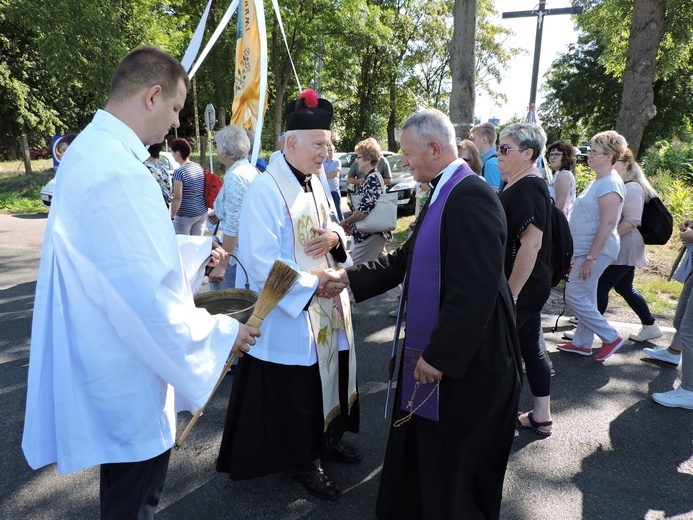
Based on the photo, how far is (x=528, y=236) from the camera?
9.16 ft

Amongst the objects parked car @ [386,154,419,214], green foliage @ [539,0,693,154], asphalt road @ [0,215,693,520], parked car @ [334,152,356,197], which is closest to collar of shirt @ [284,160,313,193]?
asphalt road @ [0,215,693,520]

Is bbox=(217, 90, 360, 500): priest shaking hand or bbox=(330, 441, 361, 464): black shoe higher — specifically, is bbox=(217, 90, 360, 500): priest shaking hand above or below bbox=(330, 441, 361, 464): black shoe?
above

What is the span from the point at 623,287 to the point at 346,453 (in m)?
3.48

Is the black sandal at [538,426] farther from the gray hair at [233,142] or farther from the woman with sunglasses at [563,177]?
the gray hair at [233,142]

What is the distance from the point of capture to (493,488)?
86.0 inches

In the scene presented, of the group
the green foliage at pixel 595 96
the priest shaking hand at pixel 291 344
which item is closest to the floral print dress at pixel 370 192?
the priest shaking hand at pixel 291 344

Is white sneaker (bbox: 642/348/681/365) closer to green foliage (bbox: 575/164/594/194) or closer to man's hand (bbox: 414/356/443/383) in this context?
man's hand (bbox: 414/356/443/383)

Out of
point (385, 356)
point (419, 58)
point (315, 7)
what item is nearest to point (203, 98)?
point (315, 7)

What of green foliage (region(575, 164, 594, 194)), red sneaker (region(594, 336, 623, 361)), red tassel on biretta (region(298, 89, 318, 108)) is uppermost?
red tassel on biretta (region(298, 89, 318, 108))

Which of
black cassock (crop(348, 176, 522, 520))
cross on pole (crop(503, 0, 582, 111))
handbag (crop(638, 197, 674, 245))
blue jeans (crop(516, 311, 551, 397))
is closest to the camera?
black cassock (crop(348, 176, 522, 520))

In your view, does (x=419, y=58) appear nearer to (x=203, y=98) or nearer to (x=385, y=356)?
(x=203, y=98)

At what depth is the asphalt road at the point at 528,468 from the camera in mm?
2523

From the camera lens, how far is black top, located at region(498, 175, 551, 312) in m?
2.78

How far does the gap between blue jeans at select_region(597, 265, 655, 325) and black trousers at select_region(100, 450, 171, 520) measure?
4490 millimetres
